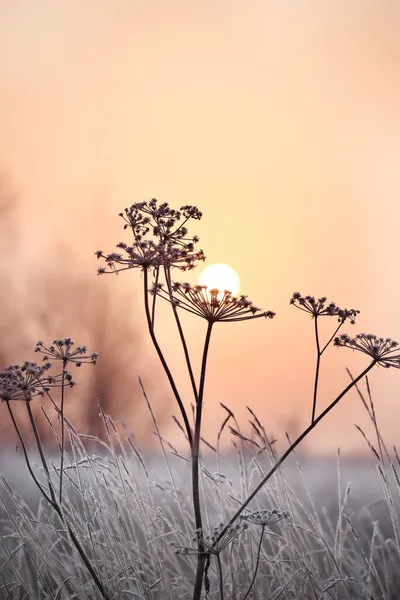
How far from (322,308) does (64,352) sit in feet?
2.06

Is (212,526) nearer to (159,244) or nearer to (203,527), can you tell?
(203,527)

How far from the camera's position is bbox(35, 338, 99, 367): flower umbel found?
1.62m

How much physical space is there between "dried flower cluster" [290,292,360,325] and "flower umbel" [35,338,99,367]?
50cm

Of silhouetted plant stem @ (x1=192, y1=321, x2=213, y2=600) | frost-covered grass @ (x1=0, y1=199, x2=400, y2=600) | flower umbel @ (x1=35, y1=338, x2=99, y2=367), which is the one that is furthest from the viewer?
frost-covered grass @ (x1=0, y1=199, x2=400, y2=600)

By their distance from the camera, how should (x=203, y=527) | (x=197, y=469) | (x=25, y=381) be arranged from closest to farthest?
1. (x=197, y=469)
2. (x=25, y=381)
3. (x=203, y=527)

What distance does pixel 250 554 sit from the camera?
7.25 feet

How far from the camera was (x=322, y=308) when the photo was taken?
161cm

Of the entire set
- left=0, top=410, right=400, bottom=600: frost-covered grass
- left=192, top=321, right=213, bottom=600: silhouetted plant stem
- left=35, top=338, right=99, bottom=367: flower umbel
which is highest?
left=35, top=338, right=99, bottom=367: flower umbel

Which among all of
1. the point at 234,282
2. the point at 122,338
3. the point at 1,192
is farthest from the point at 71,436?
the point at 122,338

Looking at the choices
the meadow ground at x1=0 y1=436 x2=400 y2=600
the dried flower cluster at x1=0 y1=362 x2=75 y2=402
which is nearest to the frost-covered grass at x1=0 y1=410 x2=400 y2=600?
the meadow ground at x1=0 y1=436 x2=400 y2=600

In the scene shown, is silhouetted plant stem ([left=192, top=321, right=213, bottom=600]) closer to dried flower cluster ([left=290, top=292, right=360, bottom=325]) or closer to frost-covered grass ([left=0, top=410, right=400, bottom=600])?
dried flower cluster ([left=290, top=292, right=360, bottom=325])

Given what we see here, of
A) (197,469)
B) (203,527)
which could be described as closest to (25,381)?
(197,469)

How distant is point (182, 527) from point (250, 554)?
0.79ft

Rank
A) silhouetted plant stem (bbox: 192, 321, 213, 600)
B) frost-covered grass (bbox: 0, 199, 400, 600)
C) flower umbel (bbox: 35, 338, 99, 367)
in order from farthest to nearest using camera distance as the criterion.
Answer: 1. frost-covered grass (bbox: 0, 199, 400, 600)
2. flower umbel (bbox: 35, 338, 99, 367)
3. silhouetted plant stem (bbox: 192, 321, 213, 600)
